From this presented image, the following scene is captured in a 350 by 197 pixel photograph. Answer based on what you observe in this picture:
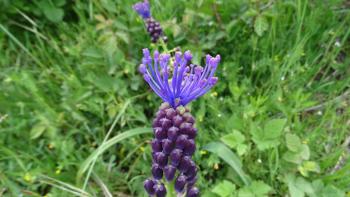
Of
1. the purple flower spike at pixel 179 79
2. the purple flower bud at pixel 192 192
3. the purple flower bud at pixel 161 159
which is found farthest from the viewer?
the purple flower bud at pixel 192 192

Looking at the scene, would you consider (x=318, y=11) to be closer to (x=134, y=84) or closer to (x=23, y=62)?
(x=134, y=84)

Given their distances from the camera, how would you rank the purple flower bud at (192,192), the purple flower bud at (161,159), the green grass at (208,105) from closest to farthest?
Result: the purple flower bud at (161,159), the purple flower bud at (192,192), the green grass at (208,105)

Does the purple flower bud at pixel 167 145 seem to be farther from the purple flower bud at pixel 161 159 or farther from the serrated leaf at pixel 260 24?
the serrated leaf at pixel 260 24

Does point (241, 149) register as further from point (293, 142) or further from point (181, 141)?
point (181, 141)

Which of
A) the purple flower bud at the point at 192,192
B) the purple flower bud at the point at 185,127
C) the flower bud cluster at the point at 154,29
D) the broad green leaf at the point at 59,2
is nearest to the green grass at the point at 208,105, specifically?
the flower bud cluster at the point at 154,29

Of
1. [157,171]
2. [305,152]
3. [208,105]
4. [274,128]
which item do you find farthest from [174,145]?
[208,105]

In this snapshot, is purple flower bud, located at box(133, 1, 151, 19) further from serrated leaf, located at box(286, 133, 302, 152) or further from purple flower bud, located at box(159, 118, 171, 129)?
purple flower bud, located at box(159, 118, 171, 129)
